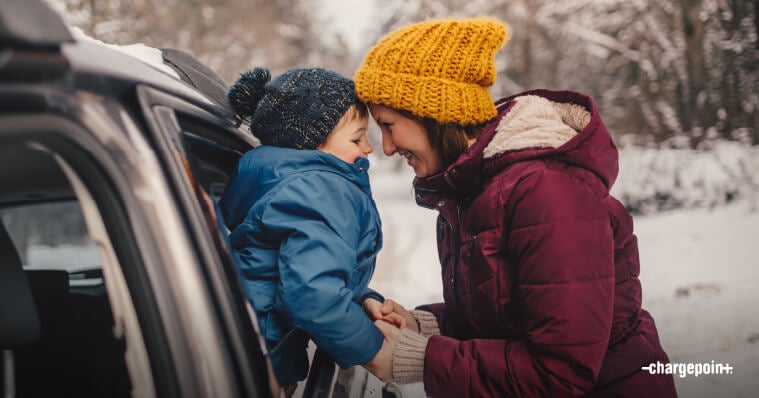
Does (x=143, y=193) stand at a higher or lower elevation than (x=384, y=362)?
higher

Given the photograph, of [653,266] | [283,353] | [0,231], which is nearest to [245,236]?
[283,353]

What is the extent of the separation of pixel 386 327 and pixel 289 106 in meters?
0.87

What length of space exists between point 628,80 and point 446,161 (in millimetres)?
12343

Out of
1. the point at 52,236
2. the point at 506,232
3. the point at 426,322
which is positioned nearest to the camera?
the point at 506,232

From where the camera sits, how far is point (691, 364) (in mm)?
4199

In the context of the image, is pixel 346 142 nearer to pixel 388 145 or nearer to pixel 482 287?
pixel 388 145

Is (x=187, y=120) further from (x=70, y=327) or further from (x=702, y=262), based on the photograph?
(x=702, y=262)

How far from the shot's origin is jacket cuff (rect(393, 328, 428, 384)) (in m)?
1.59

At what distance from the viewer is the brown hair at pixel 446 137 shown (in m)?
1.83

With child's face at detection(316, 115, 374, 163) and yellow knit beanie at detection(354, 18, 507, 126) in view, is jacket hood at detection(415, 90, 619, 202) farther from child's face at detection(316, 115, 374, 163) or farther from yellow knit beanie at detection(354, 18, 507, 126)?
child's face at detection(316, 115, 374, 163)

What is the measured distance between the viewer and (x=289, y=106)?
1848 millimetres

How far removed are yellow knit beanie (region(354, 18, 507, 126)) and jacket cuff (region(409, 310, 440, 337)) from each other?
2.63 ft

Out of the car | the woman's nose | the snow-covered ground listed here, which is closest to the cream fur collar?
the woman's nose

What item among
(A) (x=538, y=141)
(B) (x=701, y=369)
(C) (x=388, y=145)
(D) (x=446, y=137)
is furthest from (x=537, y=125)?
(B) (x=701, y=369)
